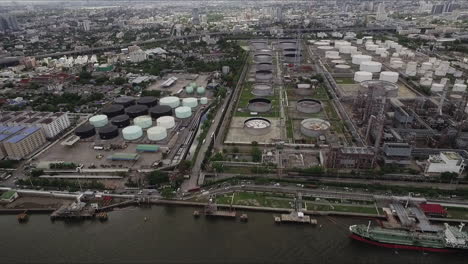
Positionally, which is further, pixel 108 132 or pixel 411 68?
pixel 411 68

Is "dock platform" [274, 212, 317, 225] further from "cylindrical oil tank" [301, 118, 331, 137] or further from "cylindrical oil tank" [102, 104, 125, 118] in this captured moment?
"cylindrical oil tank" [102, 104, 125, 118]

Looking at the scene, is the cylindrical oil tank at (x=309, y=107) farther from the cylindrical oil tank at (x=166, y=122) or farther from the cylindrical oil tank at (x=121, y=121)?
the cylindrical oil tank at (x=121, y=121)

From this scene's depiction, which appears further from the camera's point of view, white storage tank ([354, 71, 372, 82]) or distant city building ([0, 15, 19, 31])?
distant city building ([0, 15, 19, 31])

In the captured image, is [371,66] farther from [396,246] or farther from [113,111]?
[113,111]

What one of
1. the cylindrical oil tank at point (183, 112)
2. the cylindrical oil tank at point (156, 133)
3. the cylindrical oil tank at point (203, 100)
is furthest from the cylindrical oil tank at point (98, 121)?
the cylindrical oil tank at point (203, 100)

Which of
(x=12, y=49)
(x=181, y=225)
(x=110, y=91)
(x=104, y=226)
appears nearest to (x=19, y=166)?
(x=104, y=226)

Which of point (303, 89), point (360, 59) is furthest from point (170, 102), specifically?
point (360, 59)

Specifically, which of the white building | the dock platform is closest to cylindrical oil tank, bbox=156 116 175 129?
the dock platform
